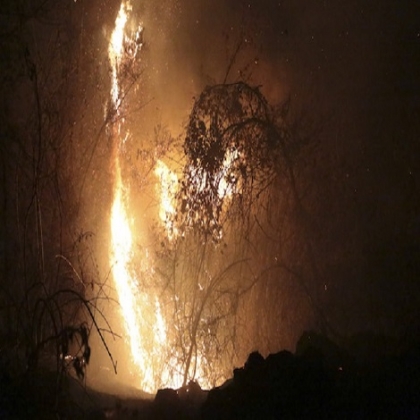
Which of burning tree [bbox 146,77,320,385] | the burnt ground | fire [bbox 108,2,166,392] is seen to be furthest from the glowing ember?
the burnt ground

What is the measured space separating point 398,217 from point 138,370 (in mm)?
3527

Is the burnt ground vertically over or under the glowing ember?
under

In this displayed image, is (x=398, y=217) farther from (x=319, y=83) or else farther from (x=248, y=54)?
(x=248, y=54)

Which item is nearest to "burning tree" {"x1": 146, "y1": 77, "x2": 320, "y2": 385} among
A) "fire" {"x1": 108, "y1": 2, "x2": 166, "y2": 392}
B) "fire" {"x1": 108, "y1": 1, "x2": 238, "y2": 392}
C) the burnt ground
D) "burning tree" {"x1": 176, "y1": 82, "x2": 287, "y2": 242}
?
"burning tree" {"x1": 176, "y1": 82, "x2": 287, "y2": 242}

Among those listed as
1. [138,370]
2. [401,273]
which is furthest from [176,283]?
[401,273]

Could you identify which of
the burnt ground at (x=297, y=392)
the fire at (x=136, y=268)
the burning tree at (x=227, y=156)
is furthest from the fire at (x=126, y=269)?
the burnt ground at (x=297, y=392)

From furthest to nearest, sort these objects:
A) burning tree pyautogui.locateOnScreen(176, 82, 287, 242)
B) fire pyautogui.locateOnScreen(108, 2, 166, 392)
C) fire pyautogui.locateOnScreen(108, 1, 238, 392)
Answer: fire pyautogui.locateOnScreen(108, 2, 166, 392) < fire pyautogui.locateOnScreen(108, 1, 238, 392) < burning tree pyautogui.locateOnScreen(176, 82, 287, 242)

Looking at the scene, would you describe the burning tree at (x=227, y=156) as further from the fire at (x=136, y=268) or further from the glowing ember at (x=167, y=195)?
the fire at (x=136, y=268)

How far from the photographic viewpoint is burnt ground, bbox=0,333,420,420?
4.72 metres

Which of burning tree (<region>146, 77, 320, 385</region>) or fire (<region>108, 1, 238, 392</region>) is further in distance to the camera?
fire (<region>108, 1, 238, 392</region>)

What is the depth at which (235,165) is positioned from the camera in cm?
699

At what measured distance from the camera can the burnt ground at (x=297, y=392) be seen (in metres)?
4.72

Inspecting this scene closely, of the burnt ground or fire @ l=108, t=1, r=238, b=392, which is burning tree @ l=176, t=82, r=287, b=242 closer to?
fire @ l=108, t=1, r=238, b=392

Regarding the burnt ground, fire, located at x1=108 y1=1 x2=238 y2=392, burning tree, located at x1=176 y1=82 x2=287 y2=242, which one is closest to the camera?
the burnt ground
